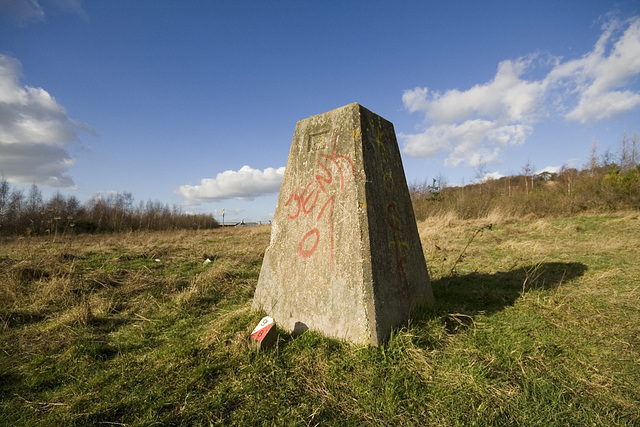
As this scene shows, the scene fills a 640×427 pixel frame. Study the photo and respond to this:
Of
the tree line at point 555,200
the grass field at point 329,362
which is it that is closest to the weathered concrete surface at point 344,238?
the grass field at point 329,362

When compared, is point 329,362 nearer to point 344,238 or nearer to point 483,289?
point 344,238

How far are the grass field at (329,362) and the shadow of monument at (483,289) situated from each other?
0.03m

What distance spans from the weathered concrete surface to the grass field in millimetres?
218

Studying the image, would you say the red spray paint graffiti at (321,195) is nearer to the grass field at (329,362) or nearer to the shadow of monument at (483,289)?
the grass field at (329,362)

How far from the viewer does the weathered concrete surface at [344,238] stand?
2.54 m

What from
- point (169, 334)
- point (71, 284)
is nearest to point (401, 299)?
point (169, 334)

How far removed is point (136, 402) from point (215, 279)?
3025mm

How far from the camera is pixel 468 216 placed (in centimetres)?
1733

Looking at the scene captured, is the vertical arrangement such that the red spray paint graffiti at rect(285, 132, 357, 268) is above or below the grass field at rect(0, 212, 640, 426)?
above

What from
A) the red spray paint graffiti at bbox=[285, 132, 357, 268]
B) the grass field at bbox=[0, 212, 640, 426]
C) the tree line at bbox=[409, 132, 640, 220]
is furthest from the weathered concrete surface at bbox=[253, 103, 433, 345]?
the tree line at bbox=[409, 132, 640, 220]

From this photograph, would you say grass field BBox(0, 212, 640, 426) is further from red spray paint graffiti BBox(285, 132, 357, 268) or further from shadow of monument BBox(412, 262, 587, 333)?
red spray paint graffiti BBox(285, 132, 357, 268)

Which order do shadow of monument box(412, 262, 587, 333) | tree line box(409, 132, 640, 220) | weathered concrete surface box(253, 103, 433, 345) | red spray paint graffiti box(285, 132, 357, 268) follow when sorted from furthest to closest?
1. tree line box(409, 132, 640, 220)
2. shadow of monument box(412, 262, 587, 333)
3. red spray paint graffiti box(285, 132, 357, 268)
4. weathered concrete surface box(253, 103, 433, 345)

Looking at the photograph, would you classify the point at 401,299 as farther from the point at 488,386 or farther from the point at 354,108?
the point at 354,108

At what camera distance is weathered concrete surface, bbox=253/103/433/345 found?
8.34 feet
